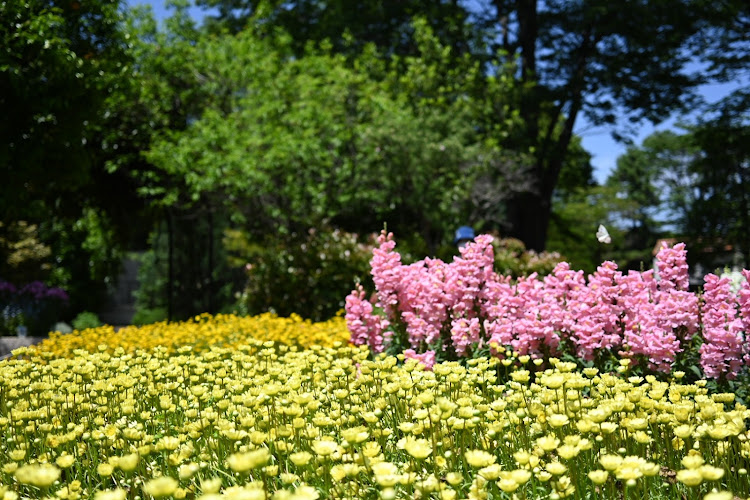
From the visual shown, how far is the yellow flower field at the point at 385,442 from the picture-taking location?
6.13ft

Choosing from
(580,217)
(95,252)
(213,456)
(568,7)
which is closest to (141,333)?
(213,456)

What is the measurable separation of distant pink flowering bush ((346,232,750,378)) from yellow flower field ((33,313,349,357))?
1109 millimetres

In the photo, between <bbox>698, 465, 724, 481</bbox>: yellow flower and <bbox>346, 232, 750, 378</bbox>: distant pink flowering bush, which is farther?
<bbox>346, 232, 750, 378</bbox>: distant pink flowering bush

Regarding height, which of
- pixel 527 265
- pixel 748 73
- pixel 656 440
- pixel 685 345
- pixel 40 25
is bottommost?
pixel 656 440

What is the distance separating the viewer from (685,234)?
18734mm

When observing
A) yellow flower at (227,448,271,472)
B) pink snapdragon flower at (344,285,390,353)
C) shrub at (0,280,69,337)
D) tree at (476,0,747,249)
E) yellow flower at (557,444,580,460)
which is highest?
tree at (476,0,747,249)

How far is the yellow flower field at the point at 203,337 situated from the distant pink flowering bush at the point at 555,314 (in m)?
1.11

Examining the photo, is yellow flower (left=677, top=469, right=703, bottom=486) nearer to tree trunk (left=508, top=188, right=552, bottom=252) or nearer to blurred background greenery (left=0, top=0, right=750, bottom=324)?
blurred background greenery (left=0, top=0, right=750, bottom=324)

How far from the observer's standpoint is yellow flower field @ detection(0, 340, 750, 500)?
1.87 meters

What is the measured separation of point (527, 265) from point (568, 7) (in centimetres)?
861

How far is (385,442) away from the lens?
8.27 ft

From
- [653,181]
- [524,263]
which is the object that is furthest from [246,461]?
[653,181]

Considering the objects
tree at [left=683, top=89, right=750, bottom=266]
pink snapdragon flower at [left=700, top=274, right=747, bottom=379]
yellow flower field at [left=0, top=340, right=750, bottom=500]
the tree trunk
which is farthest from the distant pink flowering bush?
tree at [left=683, top=89, right=750, bottom=266]

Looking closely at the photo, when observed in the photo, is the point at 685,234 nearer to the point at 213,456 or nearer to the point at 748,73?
the point at 748,73
